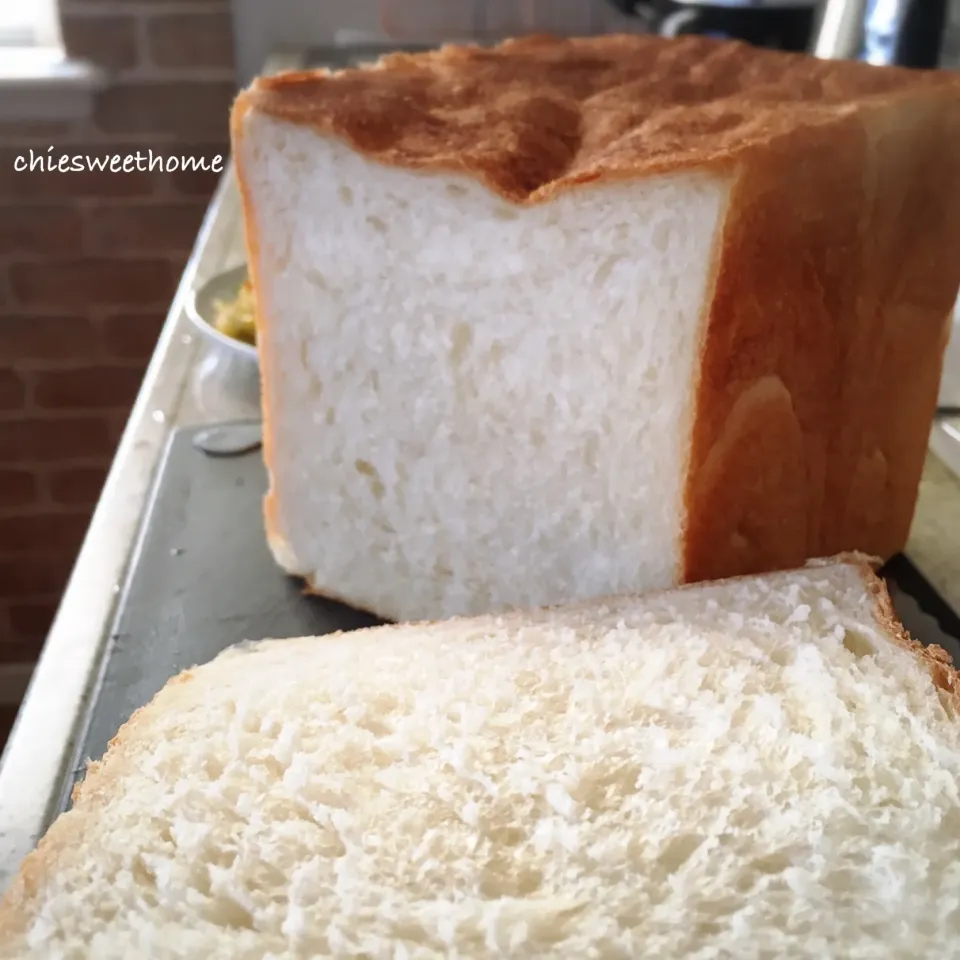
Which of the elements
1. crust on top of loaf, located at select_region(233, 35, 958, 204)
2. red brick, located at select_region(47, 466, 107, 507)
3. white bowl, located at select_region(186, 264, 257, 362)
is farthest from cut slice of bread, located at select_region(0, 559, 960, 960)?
red brick, located at select_region(47, 466, 107, 507)

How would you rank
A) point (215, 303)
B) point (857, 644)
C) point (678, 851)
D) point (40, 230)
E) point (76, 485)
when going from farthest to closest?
point (76, 485) → point (40, 230) → point (215, 303) → point (857, 644) → point (678, 851)

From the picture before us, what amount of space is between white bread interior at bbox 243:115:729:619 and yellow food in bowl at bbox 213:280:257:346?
38 cm

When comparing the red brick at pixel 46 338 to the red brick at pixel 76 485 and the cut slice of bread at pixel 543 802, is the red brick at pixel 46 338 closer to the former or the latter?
the red brick at pixel 76 485

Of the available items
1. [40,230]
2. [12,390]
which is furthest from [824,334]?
[12,390]

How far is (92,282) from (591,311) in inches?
67.0

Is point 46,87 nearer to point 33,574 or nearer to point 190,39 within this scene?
point 190,39

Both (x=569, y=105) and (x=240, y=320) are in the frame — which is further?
(x=240, y=320)

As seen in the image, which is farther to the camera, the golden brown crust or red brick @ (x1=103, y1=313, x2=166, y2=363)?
red brick @ (x1=103, y1=313, x2=166, y2=363)

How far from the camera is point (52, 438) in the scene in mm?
2379

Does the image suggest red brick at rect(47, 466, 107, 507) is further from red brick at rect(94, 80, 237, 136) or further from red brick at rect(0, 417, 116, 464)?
red brick at rect(94, 80, 237, 136)

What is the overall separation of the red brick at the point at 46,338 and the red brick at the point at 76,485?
0.27 metres

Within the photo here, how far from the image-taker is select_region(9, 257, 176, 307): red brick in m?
2.23

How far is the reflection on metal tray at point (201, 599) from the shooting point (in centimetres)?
93

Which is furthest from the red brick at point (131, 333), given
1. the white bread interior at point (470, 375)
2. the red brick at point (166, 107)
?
the white bread interior at point (470, 375)
